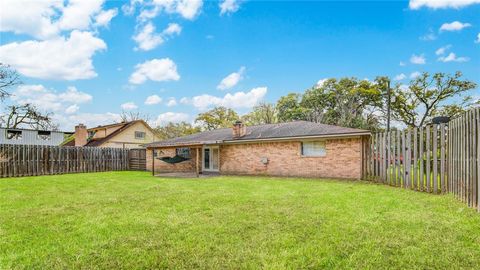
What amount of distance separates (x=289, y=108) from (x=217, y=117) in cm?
1117

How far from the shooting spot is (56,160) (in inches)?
686

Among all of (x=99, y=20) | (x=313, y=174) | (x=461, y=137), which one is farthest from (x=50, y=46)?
(x=461, y=137)

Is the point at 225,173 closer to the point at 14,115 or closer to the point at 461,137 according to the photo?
the point at 461,137

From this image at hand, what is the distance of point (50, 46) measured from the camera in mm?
15133

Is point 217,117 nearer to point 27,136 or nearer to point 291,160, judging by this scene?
point 27,136

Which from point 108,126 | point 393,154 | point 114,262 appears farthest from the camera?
point 108,126

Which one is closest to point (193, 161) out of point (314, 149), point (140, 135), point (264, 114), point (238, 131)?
point (238, 131)

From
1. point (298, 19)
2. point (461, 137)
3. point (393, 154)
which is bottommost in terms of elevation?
point (393, 154)

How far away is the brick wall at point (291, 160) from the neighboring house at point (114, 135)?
1656 cm

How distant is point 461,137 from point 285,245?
5.32m

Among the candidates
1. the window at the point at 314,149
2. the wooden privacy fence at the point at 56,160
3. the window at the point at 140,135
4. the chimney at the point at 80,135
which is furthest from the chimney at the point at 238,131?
the chimney at the point at 80,135

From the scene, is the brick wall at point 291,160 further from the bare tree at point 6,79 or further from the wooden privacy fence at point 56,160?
the bare tree at point 6,79

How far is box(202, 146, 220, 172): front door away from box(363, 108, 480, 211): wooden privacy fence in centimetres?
875

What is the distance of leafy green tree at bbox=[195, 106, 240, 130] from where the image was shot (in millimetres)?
42438
